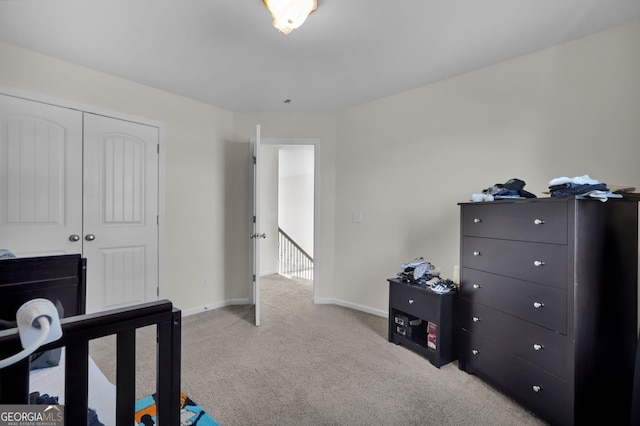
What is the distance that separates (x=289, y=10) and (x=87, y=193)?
2428 millimetres

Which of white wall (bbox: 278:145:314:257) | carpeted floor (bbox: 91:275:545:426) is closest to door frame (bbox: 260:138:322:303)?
carpeted floor (bbox: 91:275:545:426)

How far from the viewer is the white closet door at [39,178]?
2.43m

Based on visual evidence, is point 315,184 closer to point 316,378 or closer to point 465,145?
point 465,145

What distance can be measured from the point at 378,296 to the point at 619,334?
2108mm

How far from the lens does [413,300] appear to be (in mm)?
2629

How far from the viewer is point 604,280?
171 cm

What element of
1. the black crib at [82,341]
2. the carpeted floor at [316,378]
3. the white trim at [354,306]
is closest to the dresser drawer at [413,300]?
the carpeted floor at [316,378]

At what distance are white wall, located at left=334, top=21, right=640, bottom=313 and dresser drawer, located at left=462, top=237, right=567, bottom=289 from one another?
0.70 meters

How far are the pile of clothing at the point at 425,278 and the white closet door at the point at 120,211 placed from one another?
2.59 meters

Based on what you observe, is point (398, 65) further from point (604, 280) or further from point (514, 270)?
point (604, 280)

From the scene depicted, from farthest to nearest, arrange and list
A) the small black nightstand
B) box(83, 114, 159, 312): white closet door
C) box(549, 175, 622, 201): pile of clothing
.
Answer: box(83, 114, 159, 312): white closet door < the small black nightstand < box(549, 175, 622, 201): pile of clothing

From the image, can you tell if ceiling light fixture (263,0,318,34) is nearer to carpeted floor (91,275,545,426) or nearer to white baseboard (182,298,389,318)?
carpeted floor (91,275,545,426)

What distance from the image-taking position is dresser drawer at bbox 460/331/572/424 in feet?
5.45

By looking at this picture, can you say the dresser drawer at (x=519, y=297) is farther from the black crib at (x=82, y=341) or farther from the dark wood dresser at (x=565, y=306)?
the black crib at (x=82, y=341)
